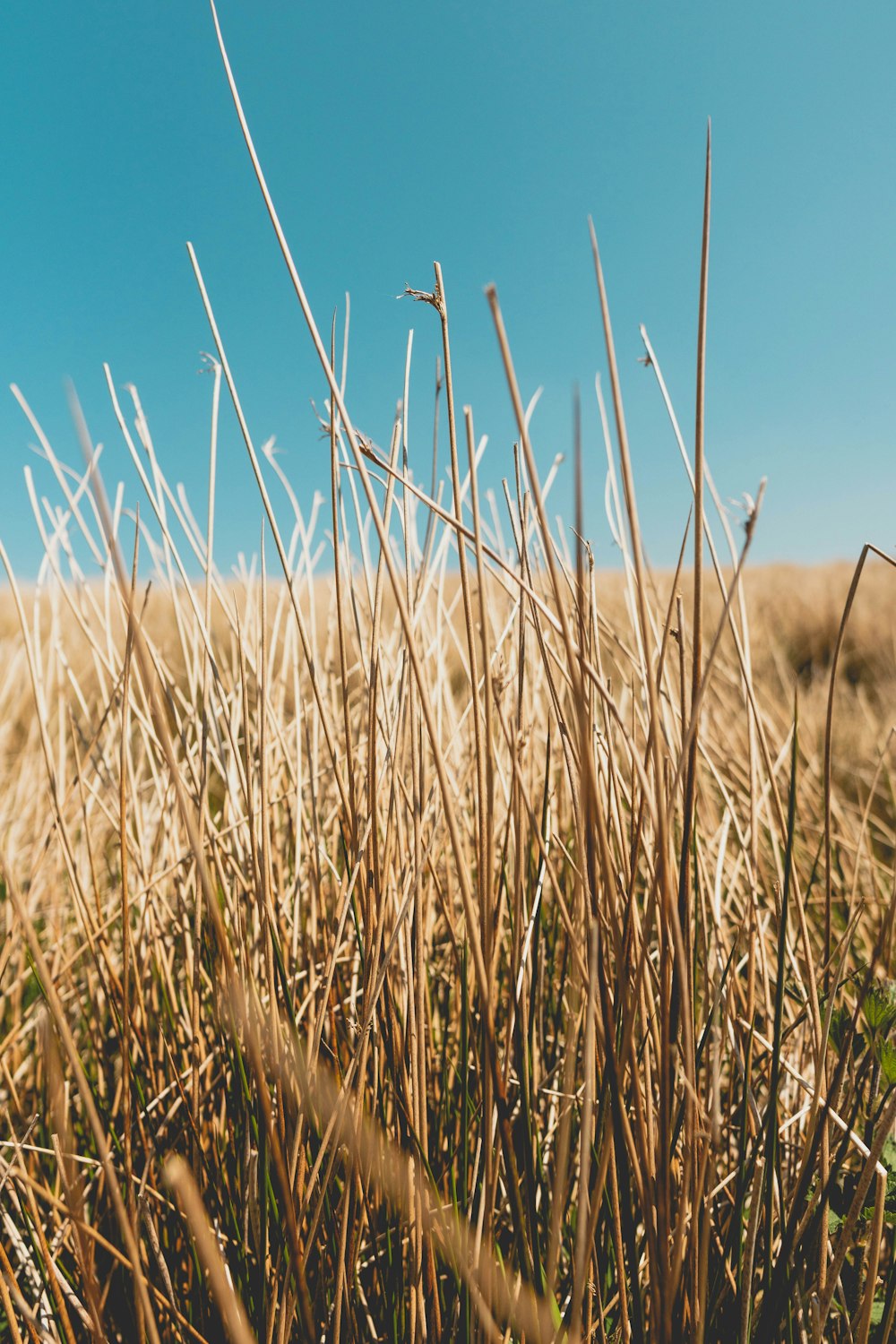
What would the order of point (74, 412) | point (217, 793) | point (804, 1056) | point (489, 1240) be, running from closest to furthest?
point (74, 412), point (489, 1240), point (804, 1056), point (217, 793)

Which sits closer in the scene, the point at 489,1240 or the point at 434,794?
the point at 489,1240

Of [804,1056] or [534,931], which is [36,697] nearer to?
[534,931]

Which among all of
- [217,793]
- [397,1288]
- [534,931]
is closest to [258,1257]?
[397,1288]

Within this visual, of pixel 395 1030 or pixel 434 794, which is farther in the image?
pixel 434 794

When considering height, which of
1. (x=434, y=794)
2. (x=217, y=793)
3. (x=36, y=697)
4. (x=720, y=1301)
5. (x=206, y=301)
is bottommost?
(x=720, y=1301)

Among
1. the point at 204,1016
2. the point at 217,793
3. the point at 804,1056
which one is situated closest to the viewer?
the point at 804,1056

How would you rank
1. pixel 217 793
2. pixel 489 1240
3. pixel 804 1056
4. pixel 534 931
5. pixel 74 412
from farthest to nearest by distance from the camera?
pixel 217 793 → pixel 804 1056 → pixel 534 931 → pixel 489 1240 → pixel 74 412

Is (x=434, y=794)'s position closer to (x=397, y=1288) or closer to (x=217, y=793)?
(x=397, y=1288)

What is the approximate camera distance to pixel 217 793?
204cm

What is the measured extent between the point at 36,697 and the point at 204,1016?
367 millimetres

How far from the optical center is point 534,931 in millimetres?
481

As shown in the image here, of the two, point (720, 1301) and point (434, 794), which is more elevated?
point (434, 794)

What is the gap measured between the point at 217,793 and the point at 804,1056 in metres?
1.73

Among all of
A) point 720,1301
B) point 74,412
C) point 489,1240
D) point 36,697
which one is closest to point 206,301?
point 74,412
